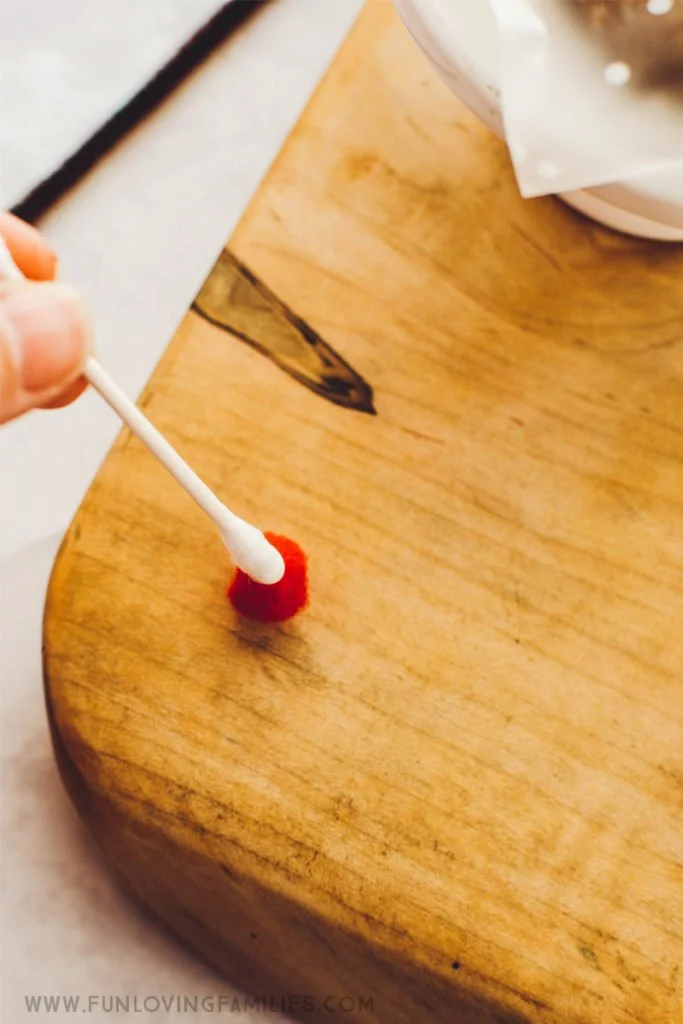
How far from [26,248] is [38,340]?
0.43 ft

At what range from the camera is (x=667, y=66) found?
34 centimetres

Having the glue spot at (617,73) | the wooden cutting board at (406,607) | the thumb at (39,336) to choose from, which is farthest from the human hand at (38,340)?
the glue spot at (617,73)

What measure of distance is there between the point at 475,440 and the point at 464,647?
0.28 ft

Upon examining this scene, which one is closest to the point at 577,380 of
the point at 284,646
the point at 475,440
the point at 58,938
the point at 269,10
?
the point at 475,440

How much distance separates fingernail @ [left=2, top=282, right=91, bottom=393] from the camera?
26 cm

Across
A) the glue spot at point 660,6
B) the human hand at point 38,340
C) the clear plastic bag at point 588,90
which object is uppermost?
the glue spot at point 660,6

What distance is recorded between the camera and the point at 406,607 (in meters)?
0.36

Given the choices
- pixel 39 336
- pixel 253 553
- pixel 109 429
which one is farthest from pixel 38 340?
pixel 109 429

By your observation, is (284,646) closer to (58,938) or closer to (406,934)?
(406,934)

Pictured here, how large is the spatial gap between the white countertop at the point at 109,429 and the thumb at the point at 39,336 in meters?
0.39

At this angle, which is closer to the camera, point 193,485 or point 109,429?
point 193,485

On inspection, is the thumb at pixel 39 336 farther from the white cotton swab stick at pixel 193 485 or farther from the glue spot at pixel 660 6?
the glue spot at pixel 660 6

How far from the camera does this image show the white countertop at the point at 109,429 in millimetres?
560

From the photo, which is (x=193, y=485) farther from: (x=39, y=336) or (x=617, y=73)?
(x=617, y=73)
